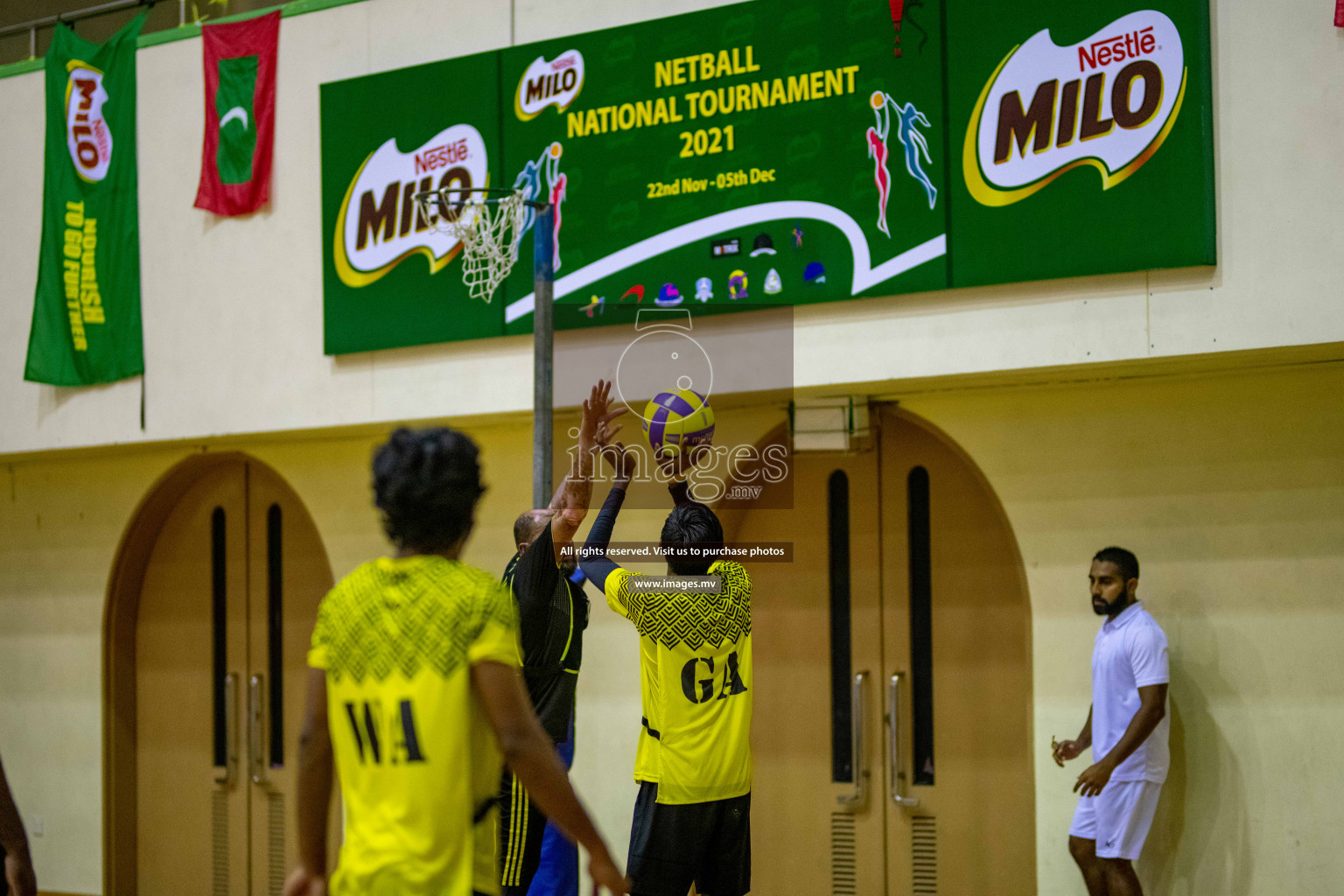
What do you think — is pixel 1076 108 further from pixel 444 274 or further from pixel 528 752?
pixel 528 752

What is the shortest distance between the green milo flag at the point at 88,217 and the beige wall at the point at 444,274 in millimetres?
131

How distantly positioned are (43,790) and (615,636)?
15.9 feet

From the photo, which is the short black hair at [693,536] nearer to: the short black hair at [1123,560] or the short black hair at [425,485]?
the short black hair at [425,485]

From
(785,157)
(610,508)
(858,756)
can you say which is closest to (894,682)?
(858,756)

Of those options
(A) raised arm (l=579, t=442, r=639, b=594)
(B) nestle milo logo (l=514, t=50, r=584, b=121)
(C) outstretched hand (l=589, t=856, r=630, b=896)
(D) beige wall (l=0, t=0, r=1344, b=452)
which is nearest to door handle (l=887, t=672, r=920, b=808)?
(D) beige wall (l=0, t=0, r=1344, b=452)

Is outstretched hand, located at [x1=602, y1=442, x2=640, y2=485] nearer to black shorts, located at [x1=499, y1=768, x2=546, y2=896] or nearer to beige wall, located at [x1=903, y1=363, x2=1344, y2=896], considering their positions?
black shorts, located at [x1=499, y1=768, x2=546, y2=896]

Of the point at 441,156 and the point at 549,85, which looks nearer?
the point at 549,85

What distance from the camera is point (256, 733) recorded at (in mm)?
8922

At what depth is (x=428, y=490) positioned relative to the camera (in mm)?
2723

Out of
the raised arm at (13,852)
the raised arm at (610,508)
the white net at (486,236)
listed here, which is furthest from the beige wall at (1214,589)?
the raised arm at (13,852)

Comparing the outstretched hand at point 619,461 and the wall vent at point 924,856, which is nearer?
the outstretched hand at point 619,461

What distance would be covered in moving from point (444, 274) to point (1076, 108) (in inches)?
147

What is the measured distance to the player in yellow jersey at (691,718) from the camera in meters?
4.75

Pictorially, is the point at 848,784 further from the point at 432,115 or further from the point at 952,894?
the point at 432,115
